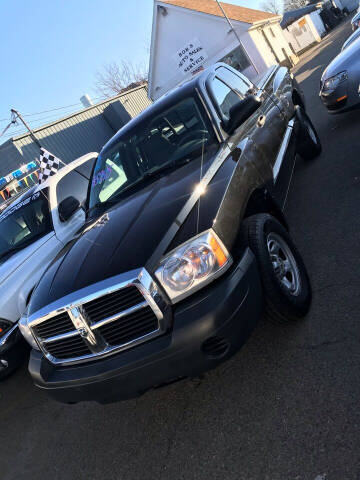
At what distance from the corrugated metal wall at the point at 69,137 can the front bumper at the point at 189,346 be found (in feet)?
63.6

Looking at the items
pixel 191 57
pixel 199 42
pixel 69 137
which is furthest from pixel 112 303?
pixel 191 57

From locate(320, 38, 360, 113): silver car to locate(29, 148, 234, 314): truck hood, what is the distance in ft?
13.2

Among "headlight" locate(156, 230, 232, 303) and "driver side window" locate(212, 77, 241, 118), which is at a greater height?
"driver side window" locate(212, 77, 241, 118)

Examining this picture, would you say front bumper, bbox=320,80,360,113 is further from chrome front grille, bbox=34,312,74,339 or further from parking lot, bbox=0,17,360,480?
chrome front grille, bbox=34,312,74,339

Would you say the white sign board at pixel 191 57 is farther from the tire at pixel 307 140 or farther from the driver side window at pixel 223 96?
the driver side window at pixel 223 96

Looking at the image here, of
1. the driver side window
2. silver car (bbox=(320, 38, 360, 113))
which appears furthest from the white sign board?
the driver side window

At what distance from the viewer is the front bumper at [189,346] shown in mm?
2064

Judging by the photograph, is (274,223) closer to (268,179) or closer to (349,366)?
(268,179)

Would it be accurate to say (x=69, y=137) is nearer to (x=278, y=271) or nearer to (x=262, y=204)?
(x=262, y=204)

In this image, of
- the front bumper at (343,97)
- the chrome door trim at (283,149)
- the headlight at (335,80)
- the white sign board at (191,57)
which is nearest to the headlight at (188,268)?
the chrome door trim at (283,149)

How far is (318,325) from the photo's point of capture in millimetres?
2631

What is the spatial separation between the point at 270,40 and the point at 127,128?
27464mm

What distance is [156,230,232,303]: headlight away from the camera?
7.11 ft

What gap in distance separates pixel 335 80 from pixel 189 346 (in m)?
5.52
